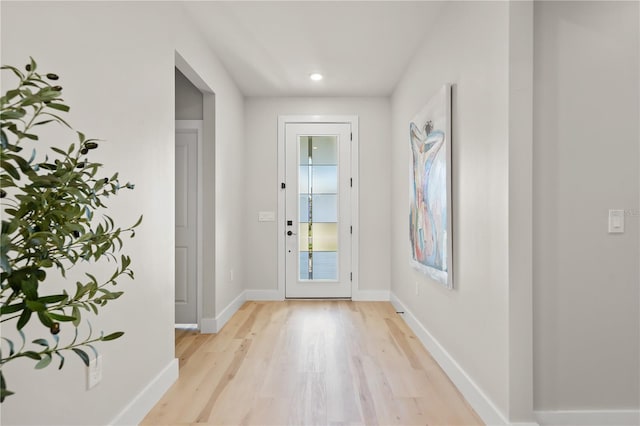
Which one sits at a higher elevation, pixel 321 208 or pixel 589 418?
pixel 321 208

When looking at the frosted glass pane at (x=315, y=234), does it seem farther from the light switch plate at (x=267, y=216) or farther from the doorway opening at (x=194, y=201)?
the doorway opening at (x=194, y=201)

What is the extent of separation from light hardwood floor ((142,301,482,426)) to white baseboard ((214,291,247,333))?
0.09 m

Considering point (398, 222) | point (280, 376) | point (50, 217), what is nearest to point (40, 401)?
point (50, 217)

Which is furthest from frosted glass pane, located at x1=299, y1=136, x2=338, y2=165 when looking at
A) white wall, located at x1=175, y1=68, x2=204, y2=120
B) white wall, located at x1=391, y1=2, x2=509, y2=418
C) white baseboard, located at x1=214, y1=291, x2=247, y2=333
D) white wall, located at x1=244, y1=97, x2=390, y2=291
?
white wall, located at x1=391, y1=2, x2=509, y2=418

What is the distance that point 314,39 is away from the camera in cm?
351

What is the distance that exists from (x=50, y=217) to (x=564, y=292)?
2.21 m

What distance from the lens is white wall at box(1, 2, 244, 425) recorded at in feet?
4.82

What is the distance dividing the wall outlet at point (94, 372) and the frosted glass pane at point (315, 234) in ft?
11.5

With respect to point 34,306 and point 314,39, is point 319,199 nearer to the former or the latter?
point 314,39

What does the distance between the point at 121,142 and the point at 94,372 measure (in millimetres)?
1072

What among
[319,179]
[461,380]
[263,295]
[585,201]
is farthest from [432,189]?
[263,295]

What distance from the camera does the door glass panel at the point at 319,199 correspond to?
17.2 ft

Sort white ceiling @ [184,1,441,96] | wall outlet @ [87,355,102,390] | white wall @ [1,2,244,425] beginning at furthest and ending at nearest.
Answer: white ceiling @ [184,1,441,96] < wall outlet @ [87,355,102,390] < white wall @ [1,2,244,425]

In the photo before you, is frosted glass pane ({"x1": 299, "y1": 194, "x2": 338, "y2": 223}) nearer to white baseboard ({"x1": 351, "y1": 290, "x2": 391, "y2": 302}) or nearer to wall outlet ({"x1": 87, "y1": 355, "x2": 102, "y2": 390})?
white baseboard ({"x1": 351, "y1": 290, "x2": 391, "y2": 302})
